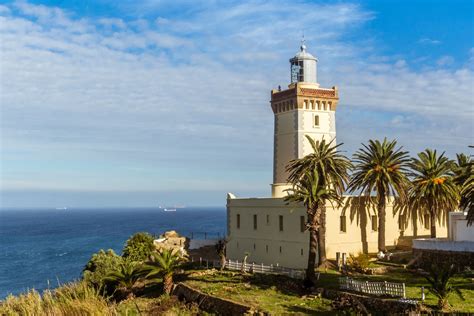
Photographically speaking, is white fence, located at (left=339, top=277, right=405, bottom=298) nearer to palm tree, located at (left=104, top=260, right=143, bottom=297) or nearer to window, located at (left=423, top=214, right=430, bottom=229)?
palm tree, located at (left=104, top=260, right=143, bottom=297)

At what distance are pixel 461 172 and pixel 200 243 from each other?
30.2 m

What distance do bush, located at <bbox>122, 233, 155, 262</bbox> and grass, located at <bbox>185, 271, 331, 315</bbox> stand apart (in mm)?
14440

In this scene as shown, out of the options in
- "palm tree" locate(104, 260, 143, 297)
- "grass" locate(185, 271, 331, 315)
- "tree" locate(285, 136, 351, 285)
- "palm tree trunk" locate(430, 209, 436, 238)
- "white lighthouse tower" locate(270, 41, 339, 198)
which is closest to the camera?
"grass" locate(185, 271, 331, 315)

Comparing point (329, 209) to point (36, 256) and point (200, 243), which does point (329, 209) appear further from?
point (36, 256)

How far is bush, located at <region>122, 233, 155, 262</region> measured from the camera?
185 ft

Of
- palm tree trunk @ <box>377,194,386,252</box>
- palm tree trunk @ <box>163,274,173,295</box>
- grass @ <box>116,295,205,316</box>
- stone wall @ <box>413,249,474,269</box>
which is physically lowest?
A: grass @ <box>116,295,205,316</box>

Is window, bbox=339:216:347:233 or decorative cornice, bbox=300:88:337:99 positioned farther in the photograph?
decorative cornice, bbox=300:88:337:99

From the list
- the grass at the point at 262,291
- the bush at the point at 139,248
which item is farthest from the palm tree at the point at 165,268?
the bush at the point at 139,248

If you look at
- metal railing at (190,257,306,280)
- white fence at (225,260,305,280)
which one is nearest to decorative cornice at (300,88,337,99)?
metal railing at (190,257,306,280)

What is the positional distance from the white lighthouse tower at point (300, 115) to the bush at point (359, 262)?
11.0 m

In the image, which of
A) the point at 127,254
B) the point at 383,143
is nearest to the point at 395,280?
the point at 383,143

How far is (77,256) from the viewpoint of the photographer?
101m

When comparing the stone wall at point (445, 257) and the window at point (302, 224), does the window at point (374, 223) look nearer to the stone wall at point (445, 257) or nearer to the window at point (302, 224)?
the window at point (302, 224)

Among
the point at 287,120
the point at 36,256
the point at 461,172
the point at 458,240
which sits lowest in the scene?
the point at 36,256
